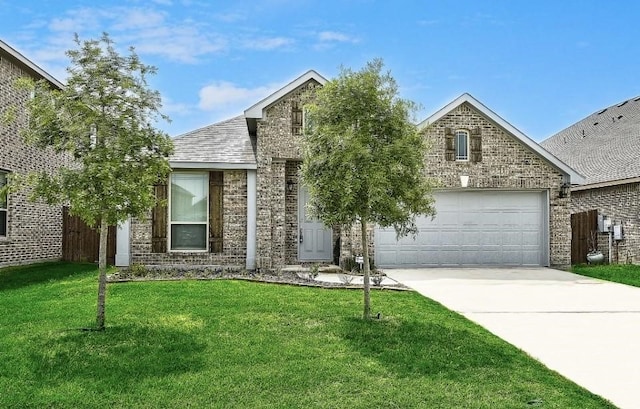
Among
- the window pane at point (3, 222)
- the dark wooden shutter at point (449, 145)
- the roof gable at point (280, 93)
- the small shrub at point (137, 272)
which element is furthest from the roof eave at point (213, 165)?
the dark wooden shutter at point (449, 145)

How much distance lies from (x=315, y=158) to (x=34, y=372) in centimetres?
432

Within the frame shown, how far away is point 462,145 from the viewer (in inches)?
675

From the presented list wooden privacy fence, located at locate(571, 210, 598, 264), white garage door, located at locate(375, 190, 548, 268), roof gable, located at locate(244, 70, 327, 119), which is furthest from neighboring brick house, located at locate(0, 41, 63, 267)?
wooden privacy fence, located at locate(571, 210, 598, 264)

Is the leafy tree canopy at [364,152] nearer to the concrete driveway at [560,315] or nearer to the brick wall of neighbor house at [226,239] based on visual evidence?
the concrete driveway at [560,315]

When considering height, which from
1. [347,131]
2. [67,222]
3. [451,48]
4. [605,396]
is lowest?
[605,396]

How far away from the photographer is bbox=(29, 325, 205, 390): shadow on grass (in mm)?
6125

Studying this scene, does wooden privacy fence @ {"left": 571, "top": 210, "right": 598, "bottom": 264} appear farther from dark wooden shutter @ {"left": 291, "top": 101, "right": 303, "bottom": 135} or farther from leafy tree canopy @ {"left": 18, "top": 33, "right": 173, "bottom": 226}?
leafy tree canopy @ {"left": 18, "top": 33, "right": 173, "bottom": 226}

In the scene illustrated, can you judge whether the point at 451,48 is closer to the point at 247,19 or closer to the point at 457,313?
the point at 247,19

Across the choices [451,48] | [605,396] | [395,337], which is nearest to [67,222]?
[451,48]

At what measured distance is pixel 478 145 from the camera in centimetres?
1706

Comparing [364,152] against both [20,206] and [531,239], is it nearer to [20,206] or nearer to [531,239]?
[531,239]

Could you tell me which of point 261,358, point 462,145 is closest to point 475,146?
point 462,145

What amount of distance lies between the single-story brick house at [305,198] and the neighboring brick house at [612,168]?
3173 mm

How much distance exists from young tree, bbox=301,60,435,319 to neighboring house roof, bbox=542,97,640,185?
1367cm
